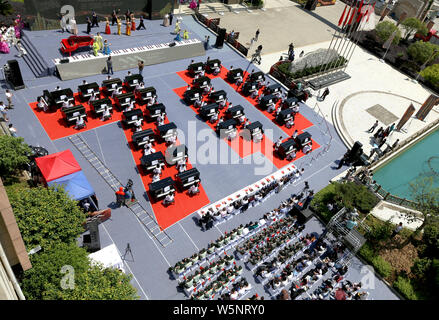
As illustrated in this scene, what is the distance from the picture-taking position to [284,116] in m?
35.5

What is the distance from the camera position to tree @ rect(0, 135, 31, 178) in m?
21.9

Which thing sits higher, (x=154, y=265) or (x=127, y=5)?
(x=127, y=5)

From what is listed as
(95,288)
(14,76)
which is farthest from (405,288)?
(14,76)

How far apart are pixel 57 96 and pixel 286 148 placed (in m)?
22.3

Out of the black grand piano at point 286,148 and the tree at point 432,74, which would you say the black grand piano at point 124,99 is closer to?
the black grand piano at point 286,148

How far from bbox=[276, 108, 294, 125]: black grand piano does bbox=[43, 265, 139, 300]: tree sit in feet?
81.4

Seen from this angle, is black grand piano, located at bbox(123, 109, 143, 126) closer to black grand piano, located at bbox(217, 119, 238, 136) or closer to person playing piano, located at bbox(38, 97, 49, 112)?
person playing piano, located at bbox(38, 97, 49, 112)

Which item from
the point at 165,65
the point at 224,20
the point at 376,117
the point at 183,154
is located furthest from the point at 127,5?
the point at 376,117

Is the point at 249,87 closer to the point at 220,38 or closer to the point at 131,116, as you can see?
the point at 220,38

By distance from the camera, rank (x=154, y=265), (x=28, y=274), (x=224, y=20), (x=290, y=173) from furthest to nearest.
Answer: (x=224, y=20) → (x=290, y=173) → (x=154, y=265) → (x=28, y=274)

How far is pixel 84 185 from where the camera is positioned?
22938mm

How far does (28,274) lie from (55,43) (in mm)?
31721
